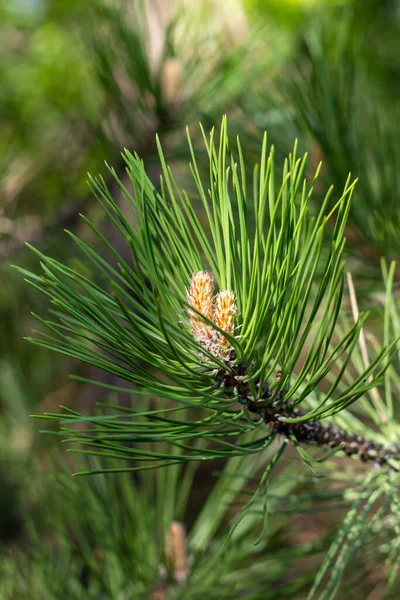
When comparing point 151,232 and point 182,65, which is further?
point 182,65

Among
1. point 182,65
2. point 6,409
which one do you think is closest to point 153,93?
point 182,65

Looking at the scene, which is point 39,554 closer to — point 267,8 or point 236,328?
point 236,328

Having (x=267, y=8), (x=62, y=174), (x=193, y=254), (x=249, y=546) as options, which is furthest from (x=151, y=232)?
(x=267, y=8)

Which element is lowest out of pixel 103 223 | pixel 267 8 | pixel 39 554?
pixel 39 554

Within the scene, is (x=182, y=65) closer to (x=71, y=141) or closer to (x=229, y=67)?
(x=229, y=67)

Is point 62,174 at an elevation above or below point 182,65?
below

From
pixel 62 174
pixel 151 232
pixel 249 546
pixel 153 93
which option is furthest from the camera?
pixel 62 174

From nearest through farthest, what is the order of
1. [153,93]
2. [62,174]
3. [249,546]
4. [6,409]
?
[249,546]
[153,93]
[62,174]
[6,409]
